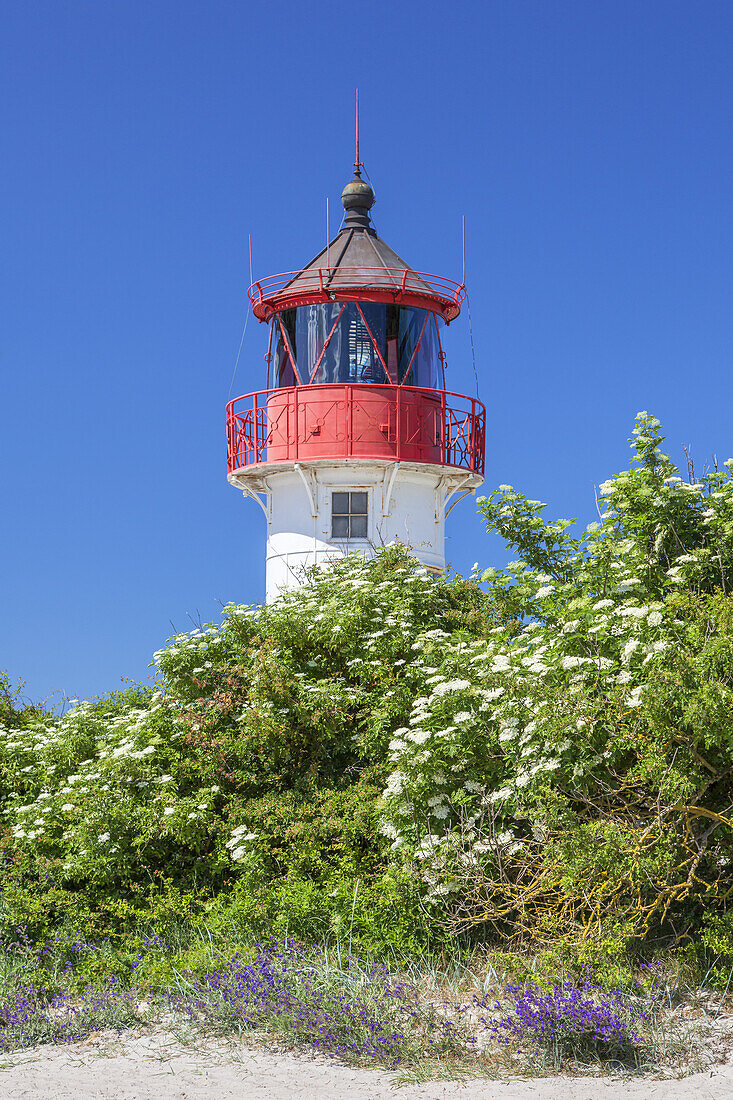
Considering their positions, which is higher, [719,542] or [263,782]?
[719,542]

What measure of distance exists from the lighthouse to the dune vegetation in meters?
5.71

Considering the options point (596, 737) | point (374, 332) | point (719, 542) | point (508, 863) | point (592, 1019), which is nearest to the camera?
point (592, 1019)

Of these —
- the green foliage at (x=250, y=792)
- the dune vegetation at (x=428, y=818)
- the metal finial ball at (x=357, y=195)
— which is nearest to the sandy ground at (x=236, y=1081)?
the dune vegetation at (x=428, y=818)

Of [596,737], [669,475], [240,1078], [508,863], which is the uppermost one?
[669,475]

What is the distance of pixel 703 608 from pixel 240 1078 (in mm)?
5296

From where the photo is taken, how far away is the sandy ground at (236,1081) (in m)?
7.66

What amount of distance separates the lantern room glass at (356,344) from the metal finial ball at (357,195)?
107 inches

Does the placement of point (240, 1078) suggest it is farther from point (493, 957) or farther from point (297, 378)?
point (297, 378)

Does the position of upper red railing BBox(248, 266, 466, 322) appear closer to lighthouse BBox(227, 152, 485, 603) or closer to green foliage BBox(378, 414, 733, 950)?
lighthouse BBox(227, 152, 485, 603)

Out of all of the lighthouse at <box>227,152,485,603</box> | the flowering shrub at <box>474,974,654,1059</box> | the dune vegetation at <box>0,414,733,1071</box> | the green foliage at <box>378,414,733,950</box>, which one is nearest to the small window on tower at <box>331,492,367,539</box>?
the lighthouse at <box>227,152,485,603</box>

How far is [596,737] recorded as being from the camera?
8.84m

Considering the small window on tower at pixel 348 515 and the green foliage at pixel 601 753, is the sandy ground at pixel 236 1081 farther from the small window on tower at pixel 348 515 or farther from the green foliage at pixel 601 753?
the small window on tower at pixel 348 515

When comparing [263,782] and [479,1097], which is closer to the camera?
[479,1097]

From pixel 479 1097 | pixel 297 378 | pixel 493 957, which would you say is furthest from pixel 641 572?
pixel 297 378
